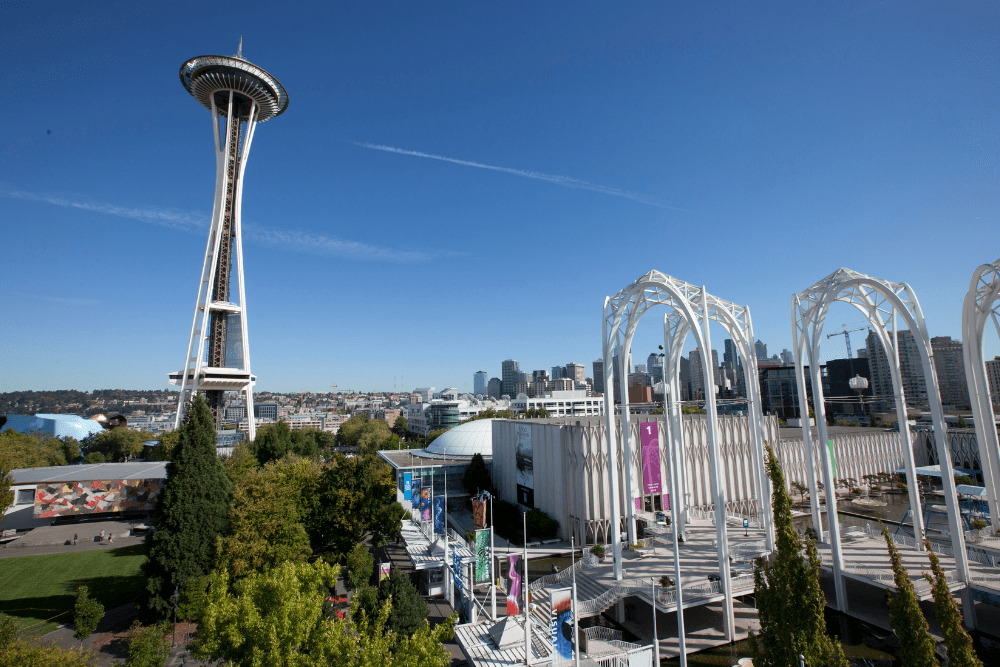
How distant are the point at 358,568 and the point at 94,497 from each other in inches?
1502

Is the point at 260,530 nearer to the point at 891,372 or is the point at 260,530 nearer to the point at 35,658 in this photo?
the point at 35,658

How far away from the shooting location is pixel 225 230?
67.8 m

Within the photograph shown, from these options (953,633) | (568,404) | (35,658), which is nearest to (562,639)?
(953,633)

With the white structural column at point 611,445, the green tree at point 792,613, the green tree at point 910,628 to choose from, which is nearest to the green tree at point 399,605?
the white structural column at point 611,445

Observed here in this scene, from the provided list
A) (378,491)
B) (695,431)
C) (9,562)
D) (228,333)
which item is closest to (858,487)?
(695,431)

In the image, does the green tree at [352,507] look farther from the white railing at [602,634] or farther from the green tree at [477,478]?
the green tree at [477,478]

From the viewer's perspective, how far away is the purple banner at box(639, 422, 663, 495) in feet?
88.7

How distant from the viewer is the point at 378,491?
27.5 metres

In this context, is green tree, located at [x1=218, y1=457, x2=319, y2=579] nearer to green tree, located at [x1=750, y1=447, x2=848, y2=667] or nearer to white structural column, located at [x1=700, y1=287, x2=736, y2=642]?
white structural column, located at [x1=700, y1=287, x2=736, y2=642]

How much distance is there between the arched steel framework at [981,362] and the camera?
17.6 metres

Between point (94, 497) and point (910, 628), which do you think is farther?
point (94, 497)

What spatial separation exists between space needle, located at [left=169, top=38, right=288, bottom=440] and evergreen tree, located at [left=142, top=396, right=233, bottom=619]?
43679mm

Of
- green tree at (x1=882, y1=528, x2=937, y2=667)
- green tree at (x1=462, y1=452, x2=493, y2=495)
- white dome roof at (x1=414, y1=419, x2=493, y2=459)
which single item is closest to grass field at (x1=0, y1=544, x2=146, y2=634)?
green tree at (x1=462, y1=452, x2=493, y2=495)

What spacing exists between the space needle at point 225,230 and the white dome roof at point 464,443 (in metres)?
27.8
